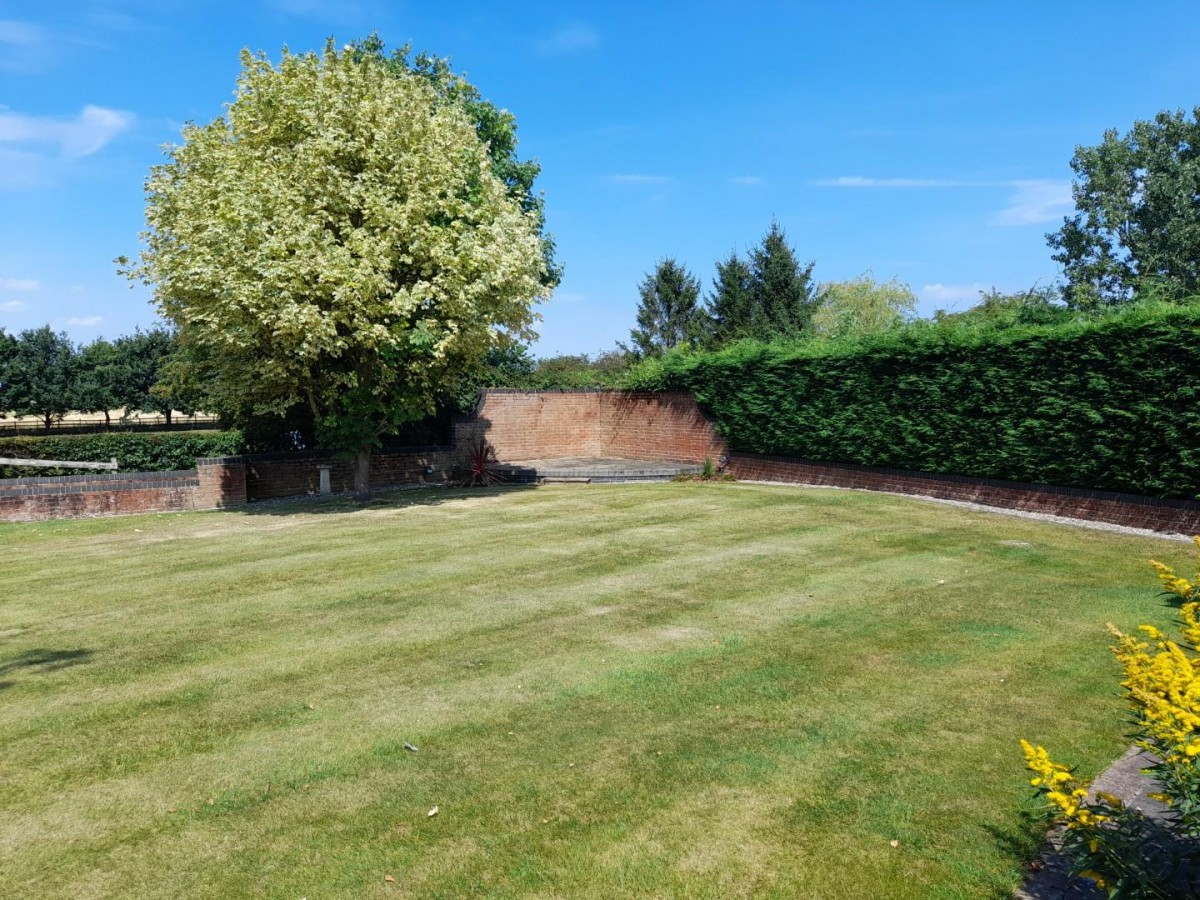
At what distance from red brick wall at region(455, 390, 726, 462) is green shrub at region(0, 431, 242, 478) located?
719cm

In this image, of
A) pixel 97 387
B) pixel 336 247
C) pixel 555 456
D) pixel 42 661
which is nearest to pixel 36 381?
pixel 97 387

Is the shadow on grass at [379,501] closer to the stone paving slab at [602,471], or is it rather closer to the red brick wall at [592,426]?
the stone paving slab at [602,471]

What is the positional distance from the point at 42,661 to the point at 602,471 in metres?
18.1

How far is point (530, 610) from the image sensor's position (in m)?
9.44

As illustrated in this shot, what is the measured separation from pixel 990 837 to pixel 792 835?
108 cm

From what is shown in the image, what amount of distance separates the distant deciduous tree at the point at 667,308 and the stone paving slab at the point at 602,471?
22896 millimetres

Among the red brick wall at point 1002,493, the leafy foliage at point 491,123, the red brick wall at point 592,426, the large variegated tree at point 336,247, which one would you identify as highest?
the leafy foliage at point 491,123

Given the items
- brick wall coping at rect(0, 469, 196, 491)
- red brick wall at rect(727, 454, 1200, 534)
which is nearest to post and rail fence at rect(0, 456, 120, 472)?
brick wall coping at rect(0, 469, 196, 491)

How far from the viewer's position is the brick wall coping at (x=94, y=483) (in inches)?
728

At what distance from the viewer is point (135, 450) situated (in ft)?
81.7

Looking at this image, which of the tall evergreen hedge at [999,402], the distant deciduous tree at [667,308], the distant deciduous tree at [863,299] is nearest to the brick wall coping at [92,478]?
the tall evergreen hedge at [999,402]

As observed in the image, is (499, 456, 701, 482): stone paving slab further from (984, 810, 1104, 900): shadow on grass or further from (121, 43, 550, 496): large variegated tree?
(984, 810, 1104, 900): shadow on grass

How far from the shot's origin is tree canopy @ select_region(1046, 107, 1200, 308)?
47281 millimetres

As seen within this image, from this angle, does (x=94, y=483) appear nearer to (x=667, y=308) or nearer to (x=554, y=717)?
(x=554, y=717)
